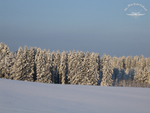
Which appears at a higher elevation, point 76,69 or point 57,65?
point 57,65

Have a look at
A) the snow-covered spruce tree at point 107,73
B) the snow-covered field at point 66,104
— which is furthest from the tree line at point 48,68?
the snow-covered field at point 66,104

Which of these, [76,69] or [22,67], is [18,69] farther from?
[76,69]

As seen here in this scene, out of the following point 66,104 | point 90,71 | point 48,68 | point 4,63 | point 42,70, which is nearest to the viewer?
point 66,104

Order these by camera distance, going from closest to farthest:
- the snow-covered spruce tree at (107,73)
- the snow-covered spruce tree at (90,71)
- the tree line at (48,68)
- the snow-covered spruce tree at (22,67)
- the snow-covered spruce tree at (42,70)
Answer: the tree line at (48,68) < the snow-covered spruce tree at (22,67) < the snow-covered spruce tree at (42,70) < the snow-covered spruce tree at (90,71) < the snow-covered spruce tree at (107,73)

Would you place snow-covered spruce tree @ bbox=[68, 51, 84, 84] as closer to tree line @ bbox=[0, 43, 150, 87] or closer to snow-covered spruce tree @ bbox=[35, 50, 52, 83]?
tree line @ bbox=[0, 43, 150, 87]

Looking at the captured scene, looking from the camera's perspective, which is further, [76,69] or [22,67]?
[76,69]

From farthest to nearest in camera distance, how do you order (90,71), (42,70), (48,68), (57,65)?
(57,65)
(90,71)
(48,68)
(42,70)

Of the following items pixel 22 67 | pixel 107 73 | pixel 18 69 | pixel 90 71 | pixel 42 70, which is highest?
pixel 22 67

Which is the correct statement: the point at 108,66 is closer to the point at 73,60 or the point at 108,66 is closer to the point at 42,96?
the point at 73,60

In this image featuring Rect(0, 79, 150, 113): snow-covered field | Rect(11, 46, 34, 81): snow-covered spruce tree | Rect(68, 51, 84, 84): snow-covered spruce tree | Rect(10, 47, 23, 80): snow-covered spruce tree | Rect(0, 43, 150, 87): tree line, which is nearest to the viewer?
Rect(0, 79, 150, 113): snow-covered field

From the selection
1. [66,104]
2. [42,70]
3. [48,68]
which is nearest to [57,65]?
[48,68]

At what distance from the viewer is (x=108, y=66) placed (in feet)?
164

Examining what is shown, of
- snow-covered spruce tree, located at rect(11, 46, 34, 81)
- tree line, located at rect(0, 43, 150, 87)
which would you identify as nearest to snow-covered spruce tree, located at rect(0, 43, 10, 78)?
tree line, located at rect(0, 43, 150, 87)

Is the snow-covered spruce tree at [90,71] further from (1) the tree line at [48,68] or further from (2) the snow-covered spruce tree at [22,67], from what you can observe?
(2) the snow-covered spruce tree at [22,67]
